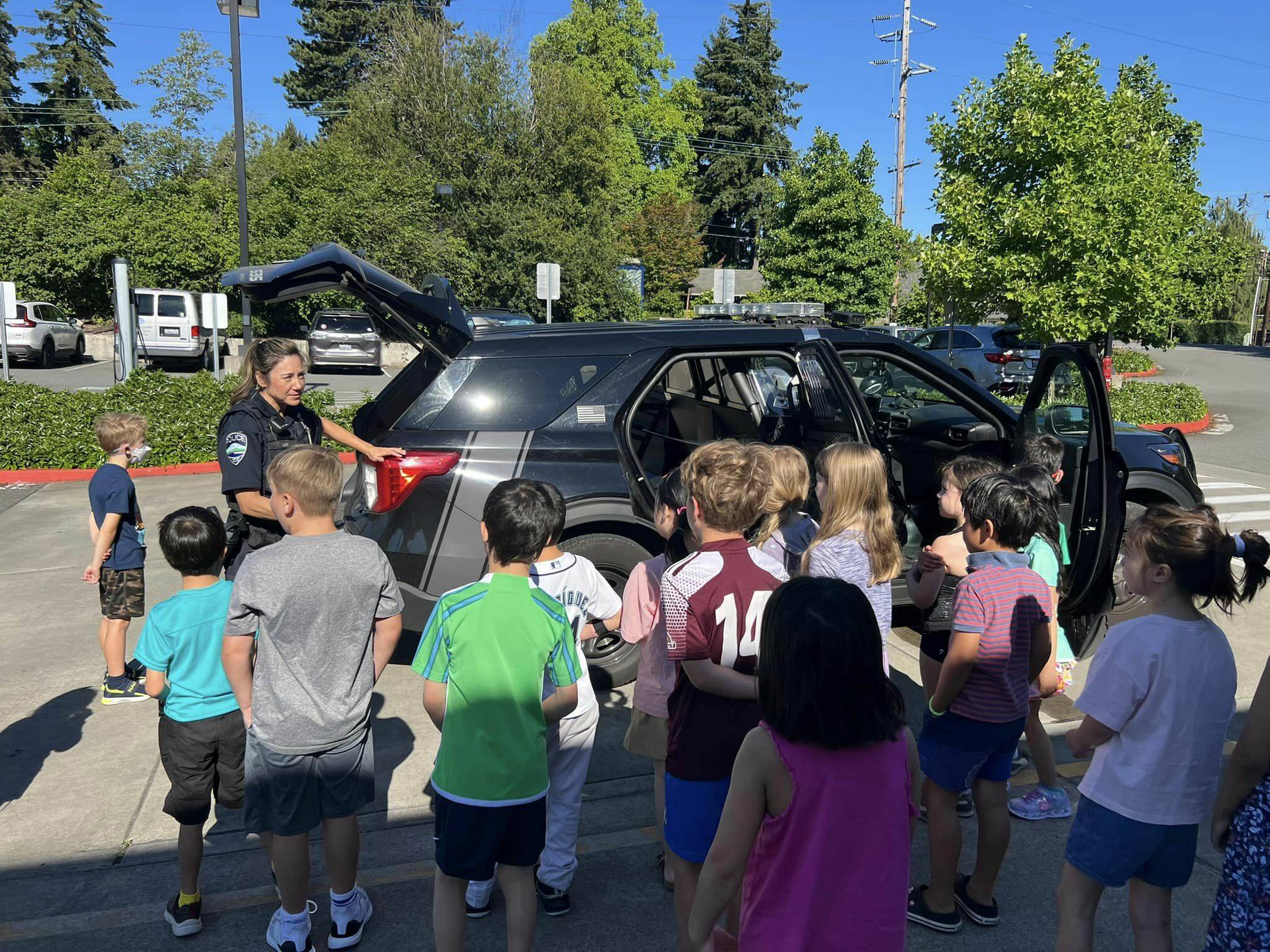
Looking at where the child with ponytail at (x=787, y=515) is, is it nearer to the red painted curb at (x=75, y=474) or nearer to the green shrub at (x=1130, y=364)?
the red painted curb at (x=75, y=474)

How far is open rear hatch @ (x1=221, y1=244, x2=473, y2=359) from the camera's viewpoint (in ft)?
13.6

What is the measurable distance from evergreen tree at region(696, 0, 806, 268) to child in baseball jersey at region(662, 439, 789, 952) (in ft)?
173

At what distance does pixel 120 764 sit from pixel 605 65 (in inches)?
2004

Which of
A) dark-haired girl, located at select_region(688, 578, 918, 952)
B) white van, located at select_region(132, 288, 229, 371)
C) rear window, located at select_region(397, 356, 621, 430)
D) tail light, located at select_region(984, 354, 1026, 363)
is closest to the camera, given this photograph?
dark-haired girl, located at select_region(688, 578, 918, 952)

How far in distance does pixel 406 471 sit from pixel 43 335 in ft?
78.1

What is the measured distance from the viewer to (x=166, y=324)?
75.6 ft

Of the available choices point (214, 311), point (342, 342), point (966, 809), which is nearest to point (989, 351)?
point (214, 311)

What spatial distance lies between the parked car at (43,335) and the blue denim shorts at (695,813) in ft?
79.5

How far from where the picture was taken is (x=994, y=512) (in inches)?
117

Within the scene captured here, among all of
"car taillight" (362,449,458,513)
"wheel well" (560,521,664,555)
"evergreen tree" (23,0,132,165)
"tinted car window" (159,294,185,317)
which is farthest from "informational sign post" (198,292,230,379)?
"evergreen tree" (23,0,132,165)

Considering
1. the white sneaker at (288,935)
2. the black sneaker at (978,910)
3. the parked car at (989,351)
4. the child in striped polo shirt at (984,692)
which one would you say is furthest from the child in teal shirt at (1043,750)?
the parked car at (989,351)

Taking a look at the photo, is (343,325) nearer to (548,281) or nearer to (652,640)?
(548,281)

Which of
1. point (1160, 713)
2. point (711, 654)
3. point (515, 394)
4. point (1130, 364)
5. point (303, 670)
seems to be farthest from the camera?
point (1130, 364)

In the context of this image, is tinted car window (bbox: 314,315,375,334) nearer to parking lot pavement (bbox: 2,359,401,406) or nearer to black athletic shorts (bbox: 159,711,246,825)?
parking lot pavement (bbox: 2,359,401,406)
